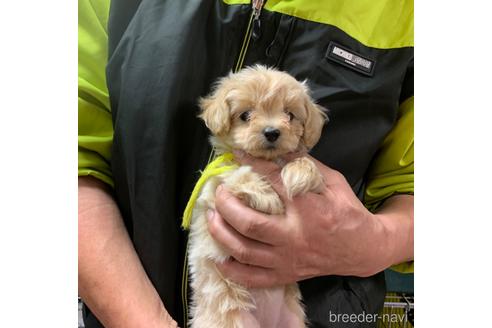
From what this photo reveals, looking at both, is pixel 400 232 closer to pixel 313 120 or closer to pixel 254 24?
pixel 313 120

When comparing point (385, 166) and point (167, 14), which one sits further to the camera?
point (385, 166)

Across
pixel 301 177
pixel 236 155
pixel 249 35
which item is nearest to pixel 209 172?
pixel 236 155

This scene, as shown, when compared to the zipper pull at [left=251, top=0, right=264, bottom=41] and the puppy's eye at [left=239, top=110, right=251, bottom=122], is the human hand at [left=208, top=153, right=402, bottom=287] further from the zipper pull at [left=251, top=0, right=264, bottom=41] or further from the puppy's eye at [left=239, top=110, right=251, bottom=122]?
the zipper pull at [left=251, top=0, right=264, bottom=41]

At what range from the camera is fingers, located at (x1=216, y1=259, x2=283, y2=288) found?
0.78m

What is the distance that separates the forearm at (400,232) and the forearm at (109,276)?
49 cm

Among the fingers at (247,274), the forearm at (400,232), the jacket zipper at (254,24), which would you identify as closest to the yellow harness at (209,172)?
the fingers at (247,274)

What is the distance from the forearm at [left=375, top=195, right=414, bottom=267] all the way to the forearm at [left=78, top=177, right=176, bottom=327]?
0.49m

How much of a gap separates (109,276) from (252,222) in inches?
11.7

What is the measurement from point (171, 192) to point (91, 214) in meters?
0.16

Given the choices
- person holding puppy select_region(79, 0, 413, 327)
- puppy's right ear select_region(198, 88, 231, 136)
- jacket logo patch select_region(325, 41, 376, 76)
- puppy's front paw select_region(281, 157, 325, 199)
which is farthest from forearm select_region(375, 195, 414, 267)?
puppy's right ear select_region(198, 88, 231, 136)
